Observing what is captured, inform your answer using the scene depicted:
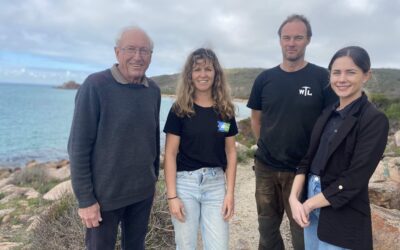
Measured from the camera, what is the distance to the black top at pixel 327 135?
2303mm

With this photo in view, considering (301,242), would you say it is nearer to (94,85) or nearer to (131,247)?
(131,247)

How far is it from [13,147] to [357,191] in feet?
70.2

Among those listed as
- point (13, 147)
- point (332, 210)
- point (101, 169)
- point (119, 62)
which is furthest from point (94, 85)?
point (13, 147)

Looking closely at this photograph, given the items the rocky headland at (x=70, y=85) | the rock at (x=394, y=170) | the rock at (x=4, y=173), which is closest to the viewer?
the rock at (x=394, y=170)

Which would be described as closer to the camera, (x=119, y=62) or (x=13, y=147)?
(x=119, y=62)

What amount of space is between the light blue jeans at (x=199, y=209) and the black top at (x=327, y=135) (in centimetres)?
78

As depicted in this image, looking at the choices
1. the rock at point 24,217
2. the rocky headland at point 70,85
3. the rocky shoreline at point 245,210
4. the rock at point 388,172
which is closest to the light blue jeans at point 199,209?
Answer: the rocky shoreline at point 245,210

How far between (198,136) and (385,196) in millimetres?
3055

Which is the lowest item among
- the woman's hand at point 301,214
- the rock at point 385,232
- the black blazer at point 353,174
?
the rock at point 385,232

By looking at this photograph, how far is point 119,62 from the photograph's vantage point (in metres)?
2.81

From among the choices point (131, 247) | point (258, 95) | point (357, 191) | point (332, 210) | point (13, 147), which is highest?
point (258, 95)

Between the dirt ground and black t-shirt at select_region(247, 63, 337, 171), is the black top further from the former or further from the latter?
the dirt ground

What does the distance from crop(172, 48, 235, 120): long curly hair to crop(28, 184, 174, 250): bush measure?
6.73ft

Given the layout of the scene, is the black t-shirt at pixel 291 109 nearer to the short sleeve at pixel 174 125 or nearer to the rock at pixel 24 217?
the short sleeve at pixel 174 125
